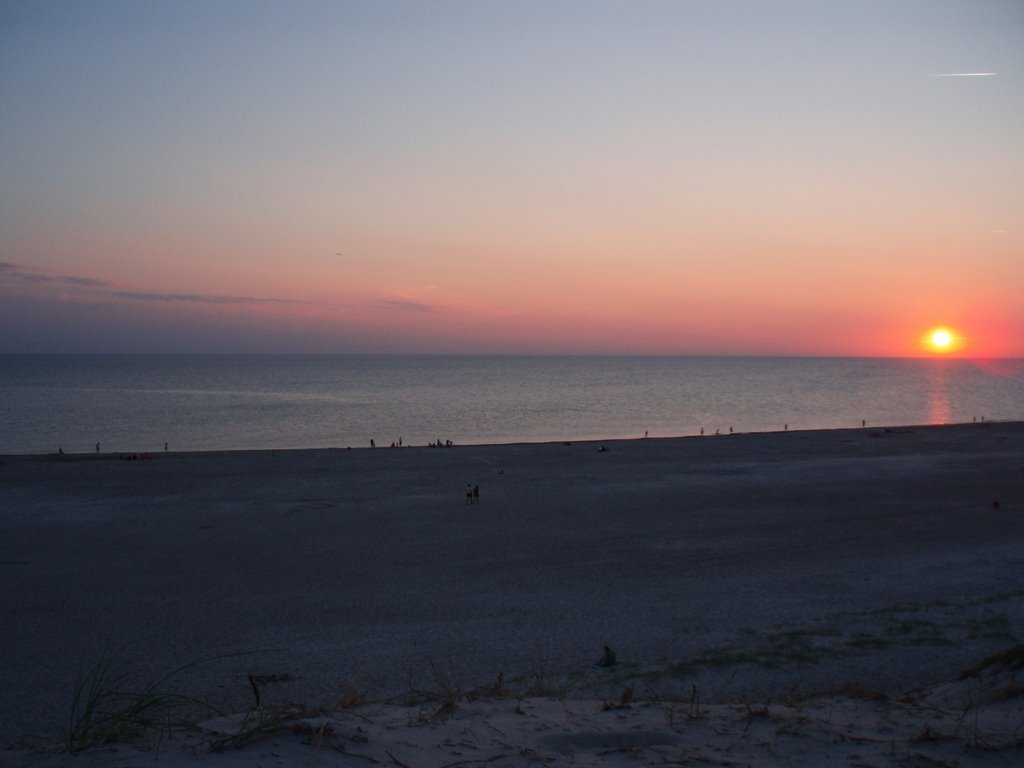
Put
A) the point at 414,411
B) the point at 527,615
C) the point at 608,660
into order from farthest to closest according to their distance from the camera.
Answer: the point at 414,411 < the point at 527,615 < the point at 608,660

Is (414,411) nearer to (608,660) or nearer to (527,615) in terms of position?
(527,615)

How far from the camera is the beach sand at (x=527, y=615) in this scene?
5.19 metres

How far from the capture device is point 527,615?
13117 millimetres

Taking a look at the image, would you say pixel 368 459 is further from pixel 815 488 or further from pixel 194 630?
pixel 194 630

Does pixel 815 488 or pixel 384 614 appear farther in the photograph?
pixel 815 488

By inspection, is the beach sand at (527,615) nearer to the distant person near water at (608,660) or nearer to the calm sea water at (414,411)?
the distant person near water at (608,660)

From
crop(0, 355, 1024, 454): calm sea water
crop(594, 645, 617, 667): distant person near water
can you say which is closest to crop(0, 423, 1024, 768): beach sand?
crop(594, 645, 617, 667): distant person near water

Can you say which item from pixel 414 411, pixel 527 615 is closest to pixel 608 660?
pixel 527 615

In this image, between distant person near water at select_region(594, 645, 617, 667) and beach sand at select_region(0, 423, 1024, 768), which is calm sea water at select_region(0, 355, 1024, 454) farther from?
distant person near water at select_region(594, 645, 617, 667)

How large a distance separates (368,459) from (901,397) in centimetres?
8643

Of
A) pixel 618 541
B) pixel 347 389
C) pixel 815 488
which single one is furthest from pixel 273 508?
pixel 347 389

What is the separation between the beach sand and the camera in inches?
204

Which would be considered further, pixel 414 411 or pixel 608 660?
pixel 414 411

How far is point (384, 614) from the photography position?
527 inches
